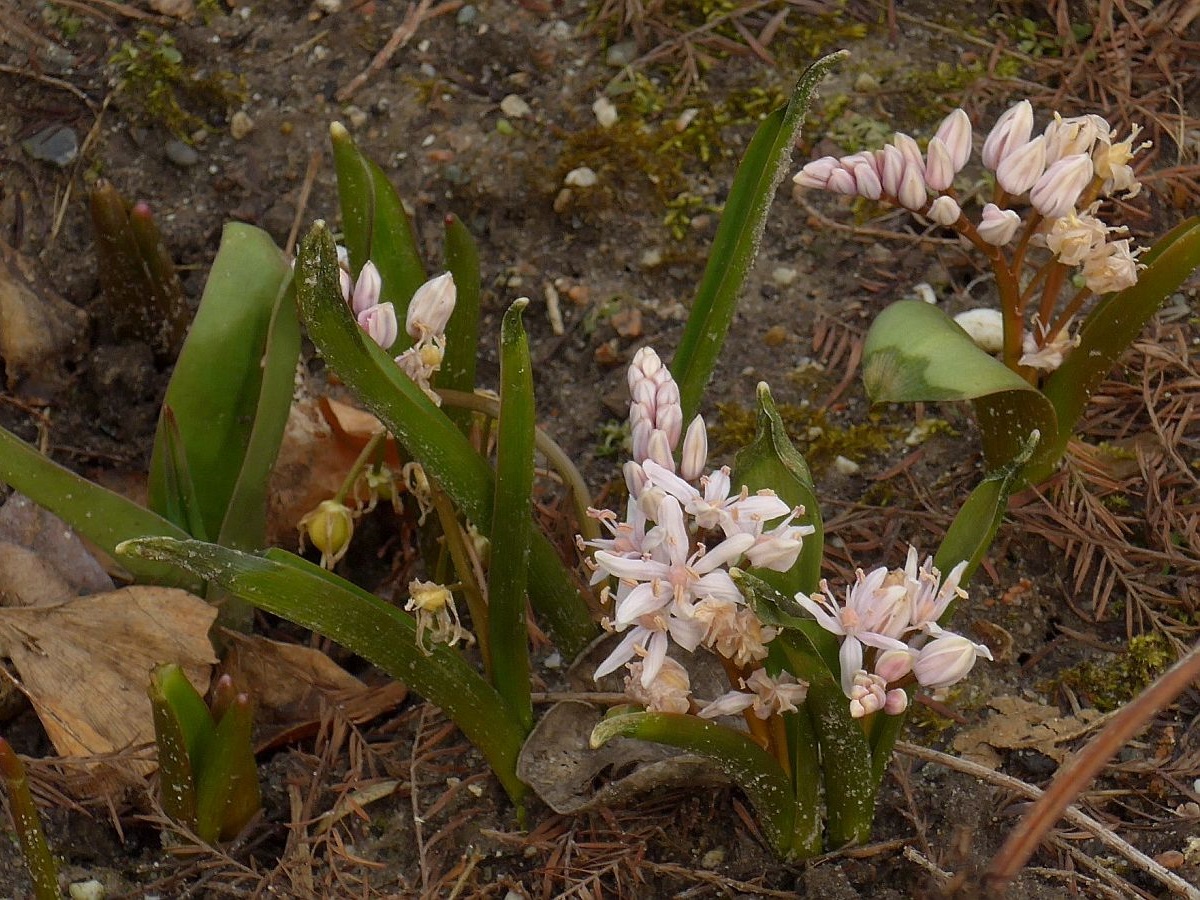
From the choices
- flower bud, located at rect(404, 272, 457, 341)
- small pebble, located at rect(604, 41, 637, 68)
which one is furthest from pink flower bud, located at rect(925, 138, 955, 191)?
small pebble, located at rect(604, 41, 637, 68)

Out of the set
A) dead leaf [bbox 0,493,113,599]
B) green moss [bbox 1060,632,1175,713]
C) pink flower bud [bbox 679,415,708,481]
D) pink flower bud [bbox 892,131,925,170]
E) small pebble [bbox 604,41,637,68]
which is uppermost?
pink flower bud [bbox 892,131,925,170]

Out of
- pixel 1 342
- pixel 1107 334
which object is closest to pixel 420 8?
pixel 1 342

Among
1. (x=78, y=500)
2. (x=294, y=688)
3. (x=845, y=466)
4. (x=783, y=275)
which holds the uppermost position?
(x=78, y=500)

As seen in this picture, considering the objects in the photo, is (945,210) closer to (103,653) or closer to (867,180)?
(867,180)

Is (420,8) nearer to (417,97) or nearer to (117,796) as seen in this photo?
(417,97)

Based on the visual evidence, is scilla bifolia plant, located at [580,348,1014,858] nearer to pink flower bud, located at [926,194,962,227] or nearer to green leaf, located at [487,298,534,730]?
green leaf, located at [487,298,534,730]

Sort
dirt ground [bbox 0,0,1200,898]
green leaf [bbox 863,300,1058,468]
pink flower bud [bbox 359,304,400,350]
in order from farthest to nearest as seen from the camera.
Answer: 1. dirt ground [bbox 0,0,1200,898]
2. green leaf [bbox 863,300,1058,468]
3. pink flower bud [bbox 359,304,400,350]

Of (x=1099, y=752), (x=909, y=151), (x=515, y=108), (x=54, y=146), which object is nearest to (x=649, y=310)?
(x=515, y=108)

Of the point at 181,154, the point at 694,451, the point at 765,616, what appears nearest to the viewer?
the point at 765,616
